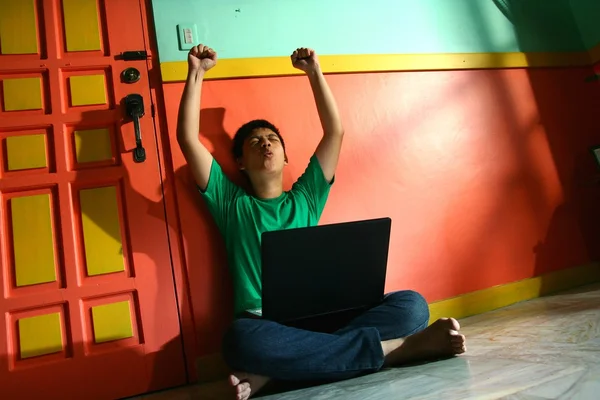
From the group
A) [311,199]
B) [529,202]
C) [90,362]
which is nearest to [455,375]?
[311,199]

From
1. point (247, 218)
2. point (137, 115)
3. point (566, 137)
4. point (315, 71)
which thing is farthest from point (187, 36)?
point (566, 137)

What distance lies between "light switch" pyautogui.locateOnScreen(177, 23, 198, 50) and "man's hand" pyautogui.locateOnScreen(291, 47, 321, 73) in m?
0.38

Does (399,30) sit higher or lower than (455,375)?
higher

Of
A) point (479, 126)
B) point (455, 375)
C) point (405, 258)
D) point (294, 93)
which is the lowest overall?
point (455, 375)

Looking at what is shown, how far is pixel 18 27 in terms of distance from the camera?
138 cm

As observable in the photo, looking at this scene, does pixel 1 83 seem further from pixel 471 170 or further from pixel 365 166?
pixel 471 170

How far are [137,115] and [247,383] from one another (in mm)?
945

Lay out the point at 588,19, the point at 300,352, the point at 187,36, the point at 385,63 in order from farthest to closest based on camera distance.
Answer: the point at 588,19, the point at 385,63, the point at 187,36, the point at 300,352

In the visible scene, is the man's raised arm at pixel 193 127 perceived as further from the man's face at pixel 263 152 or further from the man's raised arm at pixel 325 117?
the man's raised arm at pixel 325 117

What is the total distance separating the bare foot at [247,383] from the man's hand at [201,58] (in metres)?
0.94

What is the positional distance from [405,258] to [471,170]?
1.69ft

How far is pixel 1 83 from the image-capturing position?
133 cm

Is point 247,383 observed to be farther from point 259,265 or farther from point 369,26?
point 369,26

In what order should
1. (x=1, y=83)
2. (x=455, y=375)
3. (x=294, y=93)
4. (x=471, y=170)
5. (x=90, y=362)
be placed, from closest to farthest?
(x=455, y=375)
(x=90, y=362)
(x=1, y=83)
(x=294, y=93)
(x=471, y=170)
